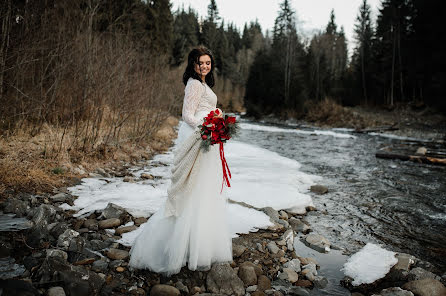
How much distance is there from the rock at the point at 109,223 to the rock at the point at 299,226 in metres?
2.78

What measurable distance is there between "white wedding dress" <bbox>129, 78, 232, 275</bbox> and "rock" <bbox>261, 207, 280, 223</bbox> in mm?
1941

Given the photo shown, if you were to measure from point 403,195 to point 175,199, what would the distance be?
21.5 feet

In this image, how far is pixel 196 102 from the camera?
110 inches

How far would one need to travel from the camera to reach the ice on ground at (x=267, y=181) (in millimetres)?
5520

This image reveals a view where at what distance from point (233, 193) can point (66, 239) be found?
3.33 metres

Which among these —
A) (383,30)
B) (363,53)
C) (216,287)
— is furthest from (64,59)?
(383,30)

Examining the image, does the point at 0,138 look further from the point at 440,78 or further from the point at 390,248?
the point at 440,78

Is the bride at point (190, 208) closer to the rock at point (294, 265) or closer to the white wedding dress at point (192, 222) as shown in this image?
the white wedding dress at point (192, 222)

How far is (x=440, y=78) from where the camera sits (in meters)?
24.7

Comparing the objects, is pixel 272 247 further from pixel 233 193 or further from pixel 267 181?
pixel 267 181

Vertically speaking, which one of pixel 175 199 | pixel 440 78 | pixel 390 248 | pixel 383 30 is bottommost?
pixel 390 248

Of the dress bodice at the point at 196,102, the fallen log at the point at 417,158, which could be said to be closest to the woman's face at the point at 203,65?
the dress bodice at the point at 196,102

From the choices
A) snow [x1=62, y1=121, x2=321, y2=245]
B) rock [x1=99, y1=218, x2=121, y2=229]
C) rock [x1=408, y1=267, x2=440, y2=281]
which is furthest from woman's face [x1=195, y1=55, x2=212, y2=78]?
rock [x1=408, y1=267, x2=440, y2=281]

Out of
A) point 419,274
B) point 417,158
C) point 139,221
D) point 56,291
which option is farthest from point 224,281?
point 417,158
